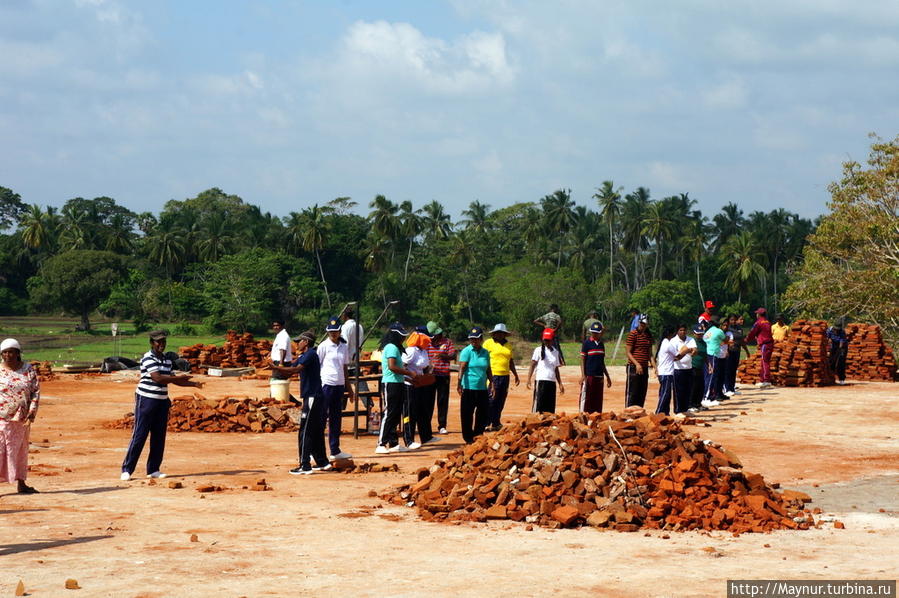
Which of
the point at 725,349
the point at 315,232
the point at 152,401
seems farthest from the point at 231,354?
the point at 315,232

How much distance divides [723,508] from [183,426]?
1029 centimetres

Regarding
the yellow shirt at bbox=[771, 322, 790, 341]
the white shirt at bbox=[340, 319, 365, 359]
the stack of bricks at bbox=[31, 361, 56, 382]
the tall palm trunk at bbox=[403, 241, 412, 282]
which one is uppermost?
the tall palm trunk at bbox=[403, 241, 412, 282]

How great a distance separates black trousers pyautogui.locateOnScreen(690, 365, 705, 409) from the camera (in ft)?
59.1

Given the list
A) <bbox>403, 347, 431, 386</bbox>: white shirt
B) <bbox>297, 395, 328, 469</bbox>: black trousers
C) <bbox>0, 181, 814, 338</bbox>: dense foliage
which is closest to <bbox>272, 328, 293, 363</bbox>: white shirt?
<bbox>403, 347, 431, 386</bbox>: white shirt

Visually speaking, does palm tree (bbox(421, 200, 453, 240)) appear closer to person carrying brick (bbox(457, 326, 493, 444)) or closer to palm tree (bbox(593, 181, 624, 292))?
palm tree (bbox(593, 181, 624, 292))

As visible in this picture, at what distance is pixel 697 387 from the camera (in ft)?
59.8

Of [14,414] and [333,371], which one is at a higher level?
[333,371]

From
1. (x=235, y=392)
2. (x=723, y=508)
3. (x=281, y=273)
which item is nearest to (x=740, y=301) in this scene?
(x=281, y=273)

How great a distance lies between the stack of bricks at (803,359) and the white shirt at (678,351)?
8.96 metres

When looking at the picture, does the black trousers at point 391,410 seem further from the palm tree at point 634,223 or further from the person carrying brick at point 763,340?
the palm tree at point 634,223

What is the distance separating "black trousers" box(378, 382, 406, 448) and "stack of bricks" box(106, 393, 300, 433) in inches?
136

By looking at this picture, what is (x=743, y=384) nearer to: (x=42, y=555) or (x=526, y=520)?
(x=526, y=520)

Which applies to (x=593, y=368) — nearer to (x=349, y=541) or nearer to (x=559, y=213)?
(x=349, y=541)

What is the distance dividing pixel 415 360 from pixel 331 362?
170 cm
